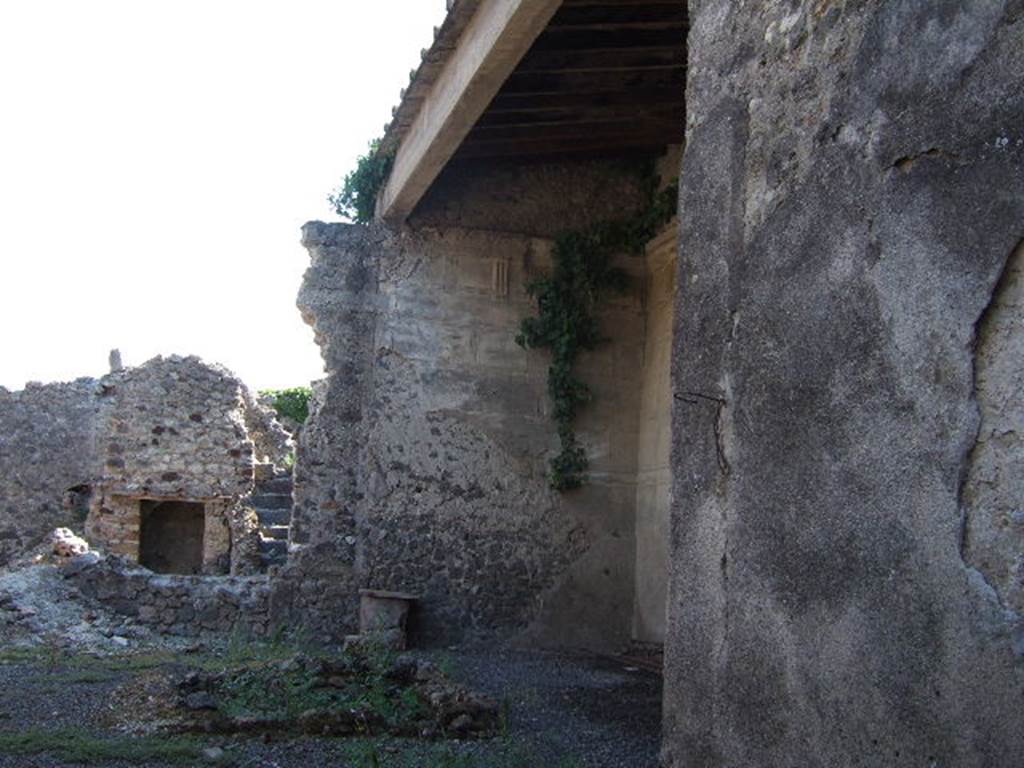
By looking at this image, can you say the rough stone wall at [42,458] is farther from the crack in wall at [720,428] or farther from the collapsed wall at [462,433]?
the crack in wall at [720,428]

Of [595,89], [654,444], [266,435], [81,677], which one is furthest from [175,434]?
[595,89]

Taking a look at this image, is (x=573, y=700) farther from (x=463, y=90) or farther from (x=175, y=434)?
(x=175, y=434)

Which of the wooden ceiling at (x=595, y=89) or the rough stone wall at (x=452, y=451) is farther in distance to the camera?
the rough stone wall at (x=452, y=451)

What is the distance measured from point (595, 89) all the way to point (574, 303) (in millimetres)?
2040

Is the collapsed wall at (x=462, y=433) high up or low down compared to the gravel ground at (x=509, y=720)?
up

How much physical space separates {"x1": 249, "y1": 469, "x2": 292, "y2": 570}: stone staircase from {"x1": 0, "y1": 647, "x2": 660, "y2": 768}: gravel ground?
6.67 meters

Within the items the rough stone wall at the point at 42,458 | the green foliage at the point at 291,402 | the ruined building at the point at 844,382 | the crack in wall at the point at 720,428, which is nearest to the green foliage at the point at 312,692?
the ruined building at the point at 844,382

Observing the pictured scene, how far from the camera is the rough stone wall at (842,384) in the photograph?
2.60m

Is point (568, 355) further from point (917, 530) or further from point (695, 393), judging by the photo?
point (917, 530)

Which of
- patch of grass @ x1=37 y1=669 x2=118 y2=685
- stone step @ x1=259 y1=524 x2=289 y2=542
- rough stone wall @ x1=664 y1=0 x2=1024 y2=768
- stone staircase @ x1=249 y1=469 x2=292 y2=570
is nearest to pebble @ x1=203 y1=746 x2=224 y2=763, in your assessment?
rough stone wall @ x1=664 y1=0 x2=1024 y2=768

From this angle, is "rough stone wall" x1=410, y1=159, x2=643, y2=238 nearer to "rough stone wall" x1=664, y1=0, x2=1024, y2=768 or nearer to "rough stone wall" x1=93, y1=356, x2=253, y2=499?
"rough stone wall" x1=664, y1=0, x2=1024, y2=768

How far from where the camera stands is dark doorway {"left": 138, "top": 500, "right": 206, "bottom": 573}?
17.1m

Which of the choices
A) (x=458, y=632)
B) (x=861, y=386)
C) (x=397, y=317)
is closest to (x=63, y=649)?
(x=458, y=632)

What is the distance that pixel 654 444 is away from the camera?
9539 mm
